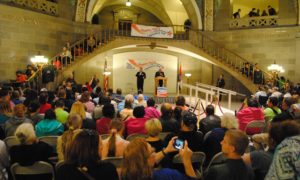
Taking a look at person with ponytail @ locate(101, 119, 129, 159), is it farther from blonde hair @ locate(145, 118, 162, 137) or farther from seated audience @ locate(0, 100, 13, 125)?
seated audience @ locate(0, 100, 13, 125)

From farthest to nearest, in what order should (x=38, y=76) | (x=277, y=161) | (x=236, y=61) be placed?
(x=236, y=61) < (x=38, y=76) < (x=277, y=161)

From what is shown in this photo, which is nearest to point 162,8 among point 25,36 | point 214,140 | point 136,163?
point 25,36

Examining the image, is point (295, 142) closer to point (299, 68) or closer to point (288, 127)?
point (288, 127)

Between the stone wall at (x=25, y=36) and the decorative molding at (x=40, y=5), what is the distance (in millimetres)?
262

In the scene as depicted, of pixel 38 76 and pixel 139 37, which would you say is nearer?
pixel 38 76

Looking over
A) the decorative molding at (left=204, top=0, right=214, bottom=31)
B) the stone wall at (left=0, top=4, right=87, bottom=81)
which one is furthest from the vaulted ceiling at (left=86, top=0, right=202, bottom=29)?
the stone wall at (left=0, top=4, right=87, bottom=81)

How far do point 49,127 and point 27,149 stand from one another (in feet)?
3.89

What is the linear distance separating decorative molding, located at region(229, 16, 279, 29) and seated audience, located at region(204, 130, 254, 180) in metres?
15.3

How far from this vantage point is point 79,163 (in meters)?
2.30

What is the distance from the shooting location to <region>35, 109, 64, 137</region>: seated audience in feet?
14.3

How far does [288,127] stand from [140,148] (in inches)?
42.6

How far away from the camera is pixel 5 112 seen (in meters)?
4.87

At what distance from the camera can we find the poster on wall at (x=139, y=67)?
17828mm

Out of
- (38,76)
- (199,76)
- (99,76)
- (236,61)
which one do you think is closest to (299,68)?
(236,61)
